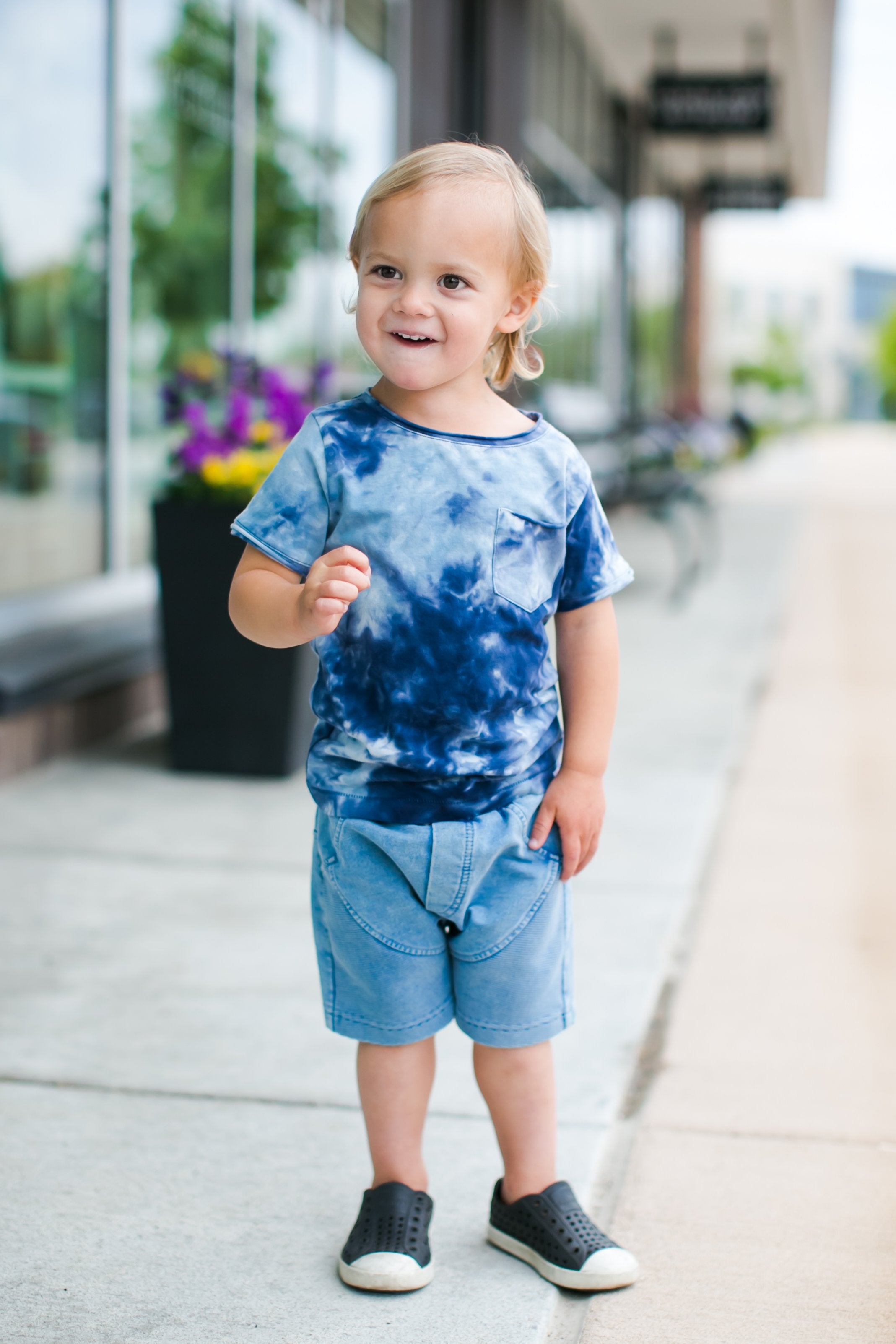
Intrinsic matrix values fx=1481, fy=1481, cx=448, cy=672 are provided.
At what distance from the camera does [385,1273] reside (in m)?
2.01

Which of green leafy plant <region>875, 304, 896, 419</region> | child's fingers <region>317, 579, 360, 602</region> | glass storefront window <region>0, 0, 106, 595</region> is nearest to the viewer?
child's fingers <region>317, 579, 360, 602</region>

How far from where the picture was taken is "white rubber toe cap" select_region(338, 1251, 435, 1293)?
201cm

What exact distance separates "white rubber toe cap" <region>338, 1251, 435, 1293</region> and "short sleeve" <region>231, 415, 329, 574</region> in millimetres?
945

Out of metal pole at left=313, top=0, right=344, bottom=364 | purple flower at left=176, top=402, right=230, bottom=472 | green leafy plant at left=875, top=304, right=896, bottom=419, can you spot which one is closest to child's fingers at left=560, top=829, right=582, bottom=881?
purple flower at left=176, top=402, right=230, bottom=472

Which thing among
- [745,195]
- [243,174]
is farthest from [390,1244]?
[745,195]

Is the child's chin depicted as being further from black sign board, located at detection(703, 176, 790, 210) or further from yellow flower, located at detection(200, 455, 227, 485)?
black sign board, located at detection(703, 176, 790, 210)

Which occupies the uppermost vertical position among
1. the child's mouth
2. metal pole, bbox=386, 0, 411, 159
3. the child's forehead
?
metal pole, bbox=386, 0, 411, 159

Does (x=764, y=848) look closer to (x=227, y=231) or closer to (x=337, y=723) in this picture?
(x=337, y=723)

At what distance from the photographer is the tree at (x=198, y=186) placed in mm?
6324

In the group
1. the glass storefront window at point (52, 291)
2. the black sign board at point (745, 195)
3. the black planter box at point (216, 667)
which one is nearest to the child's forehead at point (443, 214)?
the black planter box at point (216, 667)

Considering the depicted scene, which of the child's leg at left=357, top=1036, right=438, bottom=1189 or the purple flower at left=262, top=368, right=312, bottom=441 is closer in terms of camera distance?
the child's leg at left=357, top=1036, right=438, bottom=1189

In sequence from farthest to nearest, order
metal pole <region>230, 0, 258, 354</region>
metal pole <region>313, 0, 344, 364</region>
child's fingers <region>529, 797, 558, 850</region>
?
metal pole <region>313, 0, 344, 364</region>
metal pole <region>230, 0, 258, 354</region>
child's fingers <region>529, 797, 558, 850</region>

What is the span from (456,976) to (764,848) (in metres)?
2.44

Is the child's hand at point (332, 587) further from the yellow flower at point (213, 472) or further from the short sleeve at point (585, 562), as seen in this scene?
the yellow flower at point (213, 472)
